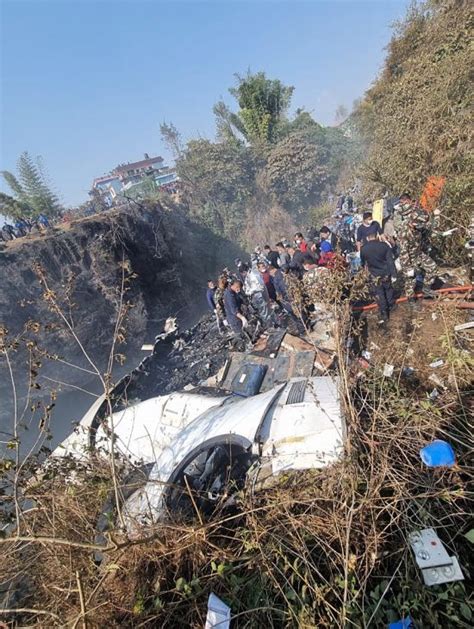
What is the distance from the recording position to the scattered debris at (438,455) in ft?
6.17

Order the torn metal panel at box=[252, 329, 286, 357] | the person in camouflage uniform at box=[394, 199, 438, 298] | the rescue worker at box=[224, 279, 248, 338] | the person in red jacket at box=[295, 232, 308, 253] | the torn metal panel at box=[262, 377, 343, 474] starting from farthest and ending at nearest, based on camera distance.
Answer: the person in red jacket at box=[295, 232, 308, 253] < the rescue worker at box=[224, 279, 248, 338] < the torn metal panel at box=[252, 329, 286, 357] < the person in camouflage uniform at box=[394, 199, 438, 298] < the torn metal panel at box=[262, 377, 343, 474]

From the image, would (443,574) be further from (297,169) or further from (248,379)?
(297,169)

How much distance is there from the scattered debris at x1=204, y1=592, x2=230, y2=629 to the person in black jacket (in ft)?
13.5

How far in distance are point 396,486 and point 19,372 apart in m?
Answer: 15.7

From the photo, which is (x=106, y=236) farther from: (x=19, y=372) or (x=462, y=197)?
(x=462, y=197)

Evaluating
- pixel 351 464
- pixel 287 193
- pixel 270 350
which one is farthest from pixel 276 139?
pixel 351 464

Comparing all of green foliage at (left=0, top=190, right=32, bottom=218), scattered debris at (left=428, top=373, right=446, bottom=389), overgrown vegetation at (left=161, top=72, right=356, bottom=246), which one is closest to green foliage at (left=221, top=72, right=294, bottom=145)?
overgrown vegetation at (left=161, top=72, right=356, bottom=246)

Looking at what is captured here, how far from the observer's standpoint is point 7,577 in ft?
7.16

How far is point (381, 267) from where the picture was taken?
15.4 feet

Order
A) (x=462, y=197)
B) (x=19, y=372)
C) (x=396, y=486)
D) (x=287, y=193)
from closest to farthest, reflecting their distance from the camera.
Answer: (x=396, y=486)
(x=462, y=197)
(x=19, y=372)
(x=287, y=193)

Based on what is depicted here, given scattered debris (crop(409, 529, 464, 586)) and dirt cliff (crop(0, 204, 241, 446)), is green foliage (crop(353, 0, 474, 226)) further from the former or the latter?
dirt cliff (crop(0, 204, 241, 446))

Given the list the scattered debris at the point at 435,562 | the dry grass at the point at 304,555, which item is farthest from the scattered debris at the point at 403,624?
the scattered debris at the point at 435,562

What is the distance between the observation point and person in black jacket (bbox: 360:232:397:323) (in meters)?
4.60

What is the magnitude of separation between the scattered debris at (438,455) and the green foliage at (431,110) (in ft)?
18.1
